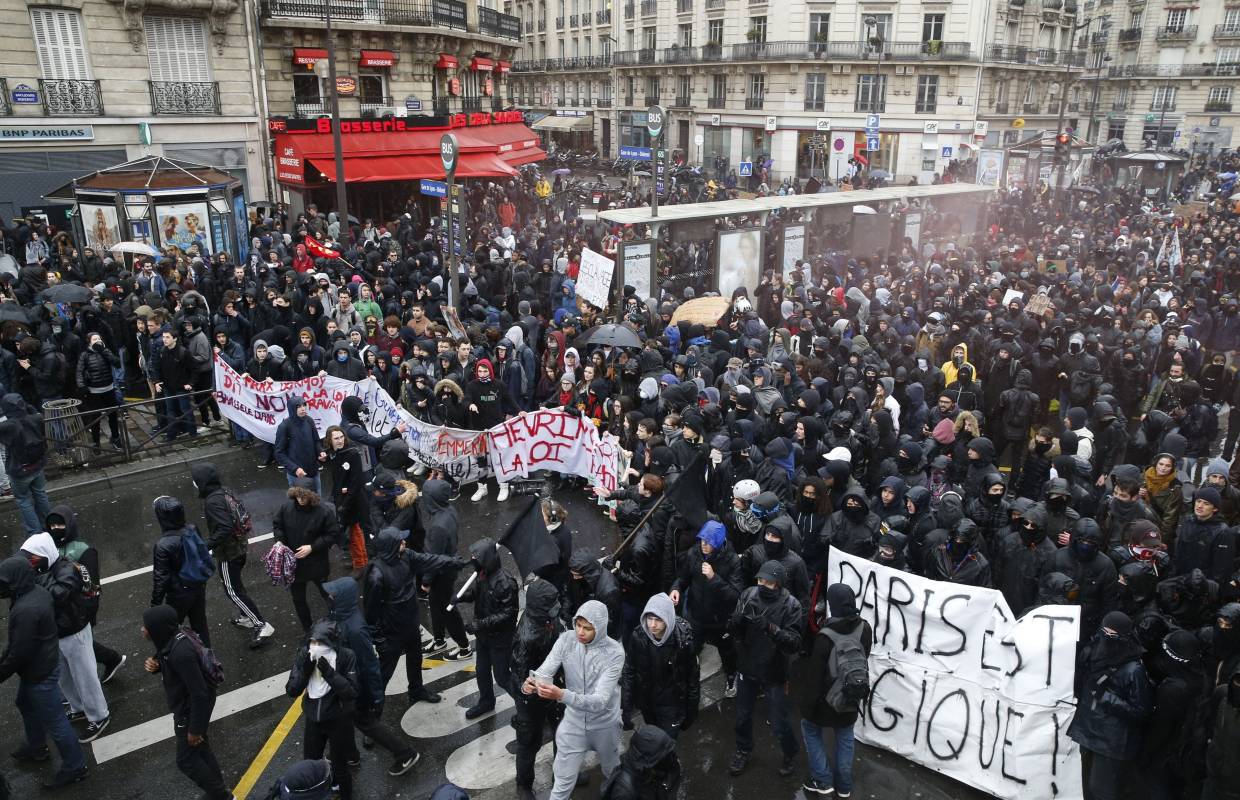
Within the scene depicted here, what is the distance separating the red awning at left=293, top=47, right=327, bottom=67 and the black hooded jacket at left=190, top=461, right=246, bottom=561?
24.7 metres

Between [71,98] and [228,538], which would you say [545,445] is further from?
[71,98]

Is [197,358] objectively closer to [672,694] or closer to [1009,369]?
[672,694]

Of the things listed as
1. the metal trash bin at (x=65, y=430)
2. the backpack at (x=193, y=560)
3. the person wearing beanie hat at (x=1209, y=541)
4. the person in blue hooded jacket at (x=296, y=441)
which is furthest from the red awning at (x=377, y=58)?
the person wearing beanie hat at (x=1209, y=541)

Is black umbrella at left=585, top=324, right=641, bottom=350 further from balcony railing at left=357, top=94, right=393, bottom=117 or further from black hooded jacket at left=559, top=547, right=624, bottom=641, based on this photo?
balcony railing at left=357, top=94, right=393, bottom=117

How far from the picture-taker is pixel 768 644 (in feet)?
18.9

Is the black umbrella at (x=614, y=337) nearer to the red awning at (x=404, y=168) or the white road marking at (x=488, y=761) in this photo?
the white road marking at (x=488, y=761)

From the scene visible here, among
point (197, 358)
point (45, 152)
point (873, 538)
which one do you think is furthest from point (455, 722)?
point (45, 152)

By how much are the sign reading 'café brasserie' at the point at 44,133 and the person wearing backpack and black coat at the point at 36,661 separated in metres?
21.9

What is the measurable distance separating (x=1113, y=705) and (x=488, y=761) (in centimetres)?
410

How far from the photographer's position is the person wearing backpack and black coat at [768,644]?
572cm

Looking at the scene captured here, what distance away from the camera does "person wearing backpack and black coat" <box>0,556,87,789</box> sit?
558 cm

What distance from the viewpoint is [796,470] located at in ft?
29.4

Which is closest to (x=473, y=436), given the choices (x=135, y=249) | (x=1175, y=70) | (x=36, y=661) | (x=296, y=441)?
(x=296, y=441)

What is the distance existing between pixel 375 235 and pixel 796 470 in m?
15.1
